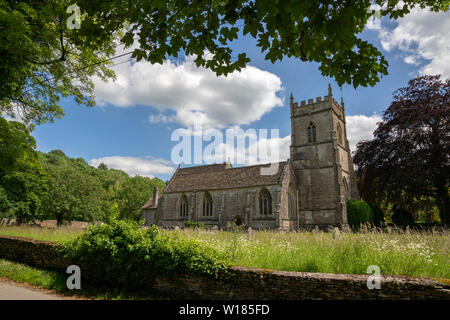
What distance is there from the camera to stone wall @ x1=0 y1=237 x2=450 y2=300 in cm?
469

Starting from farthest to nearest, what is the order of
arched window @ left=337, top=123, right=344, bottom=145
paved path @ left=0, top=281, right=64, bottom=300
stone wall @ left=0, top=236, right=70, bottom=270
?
arched window @ left=337, top=123, right=344, bottom=145, stone wall @ left=0, top=236, right=70, bottom=270, paved path @ left=0, top=281, right=64, bottom=300

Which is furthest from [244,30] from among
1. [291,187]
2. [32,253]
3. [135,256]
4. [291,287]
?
[291,187]

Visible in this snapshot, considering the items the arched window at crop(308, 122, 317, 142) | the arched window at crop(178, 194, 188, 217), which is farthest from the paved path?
A: the arched window at crop(308, 122, 317, 142)

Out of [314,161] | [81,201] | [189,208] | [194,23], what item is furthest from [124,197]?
[194,23]

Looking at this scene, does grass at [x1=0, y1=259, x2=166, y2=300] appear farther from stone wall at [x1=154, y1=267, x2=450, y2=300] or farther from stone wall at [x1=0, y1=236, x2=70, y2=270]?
stone wall at [x1=154, y1=267, x2=450, y2=300]

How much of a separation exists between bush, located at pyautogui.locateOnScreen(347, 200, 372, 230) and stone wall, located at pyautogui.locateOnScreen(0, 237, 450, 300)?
2682cm

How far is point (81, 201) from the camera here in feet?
111

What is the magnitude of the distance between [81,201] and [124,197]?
18545 millimetres

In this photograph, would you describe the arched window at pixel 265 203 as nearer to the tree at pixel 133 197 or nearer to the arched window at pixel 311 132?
the arched window at pixel 311 132

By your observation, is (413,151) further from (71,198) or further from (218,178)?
(71,198)

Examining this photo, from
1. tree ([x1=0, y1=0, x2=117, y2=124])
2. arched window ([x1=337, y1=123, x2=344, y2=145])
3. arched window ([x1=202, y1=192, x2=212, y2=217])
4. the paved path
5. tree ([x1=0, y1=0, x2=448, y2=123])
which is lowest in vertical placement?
the paved path

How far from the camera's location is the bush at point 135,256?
6.48m

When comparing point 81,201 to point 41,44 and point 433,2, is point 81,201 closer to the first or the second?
point 41,44

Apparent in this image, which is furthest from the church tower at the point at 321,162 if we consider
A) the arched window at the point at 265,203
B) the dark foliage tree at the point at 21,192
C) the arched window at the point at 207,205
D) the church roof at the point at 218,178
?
the dark foliage tree at the point at 21,192
